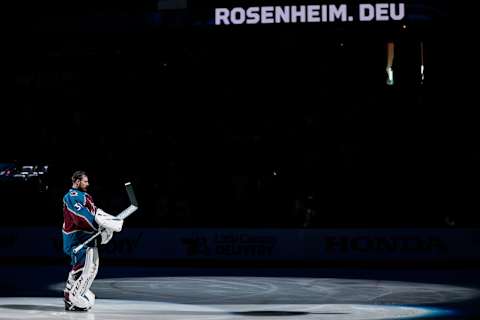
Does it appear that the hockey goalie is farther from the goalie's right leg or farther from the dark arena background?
the dark arena background

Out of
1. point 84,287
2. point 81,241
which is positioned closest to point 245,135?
point 81,241

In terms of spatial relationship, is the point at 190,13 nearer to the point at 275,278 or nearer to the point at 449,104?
the point at 449,104

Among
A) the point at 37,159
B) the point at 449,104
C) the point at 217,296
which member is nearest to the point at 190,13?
the point at 37,159

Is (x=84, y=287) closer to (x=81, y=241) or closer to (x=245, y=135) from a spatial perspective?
(x=81, y=241)

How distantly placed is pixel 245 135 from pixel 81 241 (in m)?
20.0

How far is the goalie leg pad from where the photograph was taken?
10.9m

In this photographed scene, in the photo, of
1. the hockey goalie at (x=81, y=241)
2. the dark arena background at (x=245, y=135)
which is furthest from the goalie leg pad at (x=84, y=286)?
the dark arena background at (x=245, y=135)

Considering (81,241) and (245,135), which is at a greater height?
(245,135)

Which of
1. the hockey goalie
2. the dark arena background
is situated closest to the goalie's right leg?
the hockey goalie

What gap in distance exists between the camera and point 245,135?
30797 millimetres

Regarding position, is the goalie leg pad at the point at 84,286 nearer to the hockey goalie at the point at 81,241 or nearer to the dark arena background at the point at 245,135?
the hockey goalie at the point at 81,241

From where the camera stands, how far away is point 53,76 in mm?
32719

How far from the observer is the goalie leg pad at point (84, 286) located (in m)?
10.9

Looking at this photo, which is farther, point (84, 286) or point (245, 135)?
point (245, 135)
